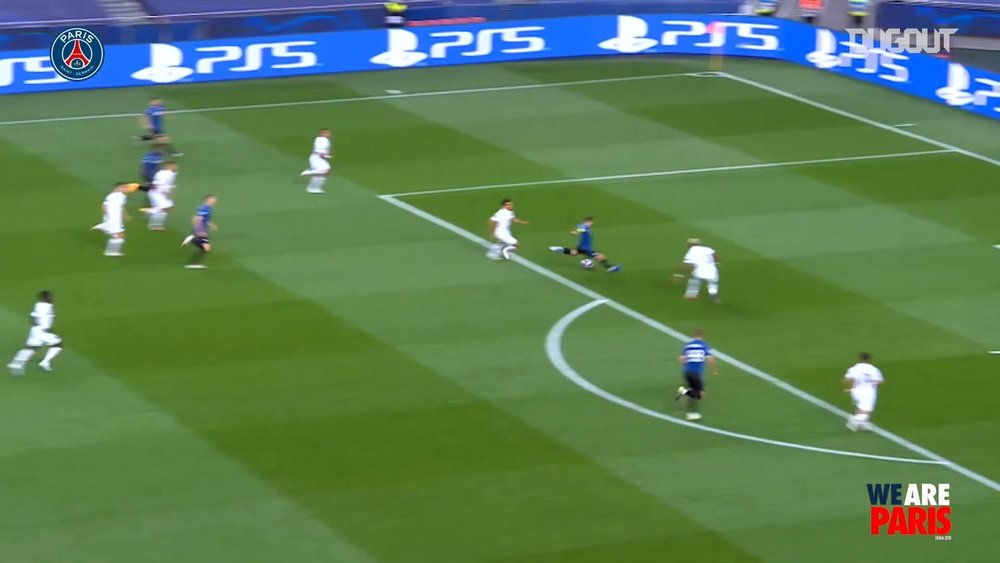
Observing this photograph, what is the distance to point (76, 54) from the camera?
2127 inches

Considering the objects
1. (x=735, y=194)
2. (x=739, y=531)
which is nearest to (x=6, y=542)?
(x=739, y=531)

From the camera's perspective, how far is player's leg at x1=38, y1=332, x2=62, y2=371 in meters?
31.3

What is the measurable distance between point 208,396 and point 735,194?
18.4 m

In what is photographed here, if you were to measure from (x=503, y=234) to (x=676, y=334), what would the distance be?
5.60m

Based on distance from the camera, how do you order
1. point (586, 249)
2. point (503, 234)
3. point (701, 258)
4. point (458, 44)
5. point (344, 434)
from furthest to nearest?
1. point (458, 44)
2. point (503, 234)
3. point (586, 249)
4. point (701, 258)
5. point (344, 434)

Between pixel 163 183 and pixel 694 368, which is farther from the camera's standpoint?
pixel 163 183

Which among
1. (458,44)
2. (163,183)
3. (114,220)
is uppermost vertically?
(458,44)

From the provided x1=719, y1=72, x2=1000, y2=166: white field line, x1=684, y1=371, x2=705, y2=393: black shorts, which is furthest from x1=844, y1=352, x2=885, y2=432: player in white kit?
x1=719, y1=72, x2=1000, y2=166: white field line

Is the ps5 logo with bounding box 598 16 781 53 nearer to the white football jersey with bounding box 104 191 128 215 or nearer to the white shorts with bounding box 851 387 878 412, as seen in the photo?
the white football jersey with bounding box 104 191 128 215

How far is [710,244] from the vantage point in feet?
134

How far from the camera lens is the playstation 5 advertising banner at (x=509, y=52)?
54000 mm

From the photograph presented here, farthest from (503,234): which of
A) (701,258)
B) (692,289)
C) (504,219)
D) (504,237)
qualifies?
(701,258)

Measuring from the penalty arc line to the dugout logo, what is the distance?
116 cm

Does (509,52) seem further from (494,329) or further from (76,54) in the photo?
(494,329)
